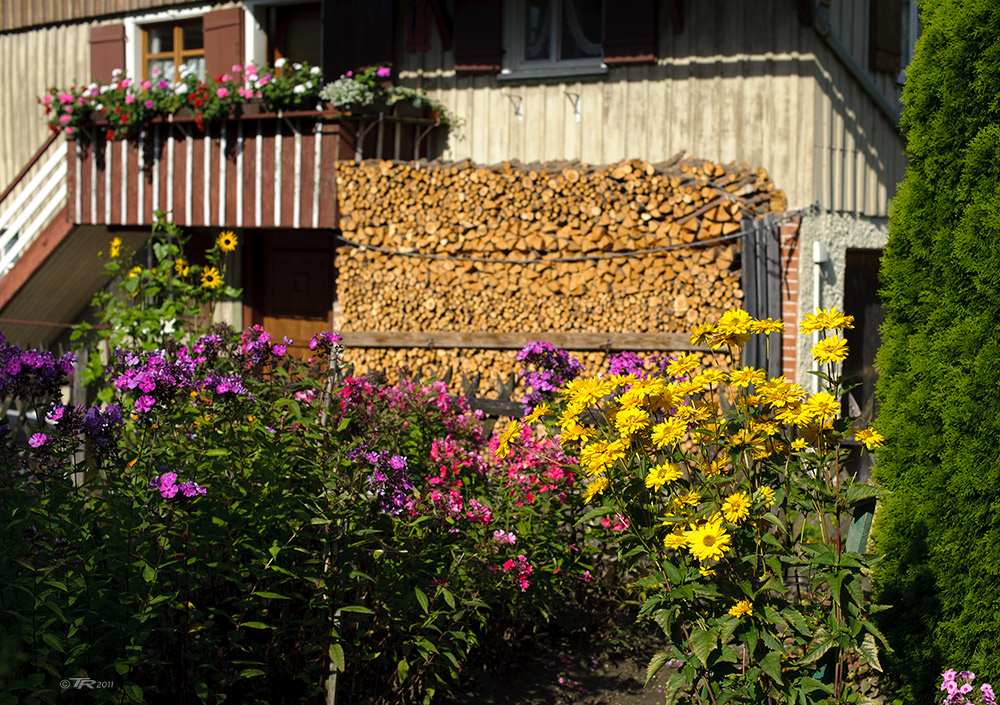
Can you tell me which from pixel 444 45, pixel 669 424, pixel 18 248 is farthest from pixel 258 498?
pixel 18 248

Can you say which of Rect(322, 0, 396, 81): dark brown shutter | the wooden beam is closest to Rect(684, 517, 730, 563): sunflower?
the wooden beam

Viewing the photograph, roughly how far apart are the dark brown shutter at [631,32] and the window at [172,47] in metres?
5.54

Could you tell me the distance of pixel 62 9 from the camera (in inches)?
531

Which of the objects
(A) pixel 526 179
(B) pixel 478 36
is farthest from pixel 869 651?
(B) pixel 478 36

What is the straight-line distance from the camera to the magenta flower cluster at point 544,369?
15.4ft

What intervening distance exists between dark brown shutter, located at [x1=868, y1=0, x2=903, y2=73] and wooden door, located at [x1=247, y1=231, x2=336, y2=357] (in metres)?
6.44

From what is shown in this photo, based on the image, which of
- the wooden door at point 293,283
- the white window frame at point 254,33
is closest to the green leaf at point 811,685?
the wooden door at point 293,283

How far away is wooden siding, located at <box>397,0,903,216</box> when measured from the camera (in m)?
9.27

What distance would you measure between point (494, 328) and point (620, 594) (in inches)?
199

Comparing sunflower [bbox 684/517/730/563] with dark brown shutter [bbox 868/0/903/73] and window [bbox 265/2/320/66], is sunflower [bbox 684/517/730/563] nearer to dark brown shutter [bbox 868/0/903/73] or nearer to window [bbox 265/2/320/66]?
dark brown shutter [bbox 868/0/903/73]

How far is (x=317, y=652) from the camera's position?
387 centimetres

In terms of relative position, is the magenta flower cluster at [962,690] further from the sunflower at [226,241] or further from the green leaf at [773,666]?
the sunflower at [226,241]

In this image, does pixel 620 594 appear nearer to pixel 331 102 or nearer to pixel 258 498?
Answer: pixel 258 498

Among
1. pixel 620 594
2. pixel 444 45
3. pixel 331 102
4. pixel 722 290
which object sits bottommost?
pixel 620 594
